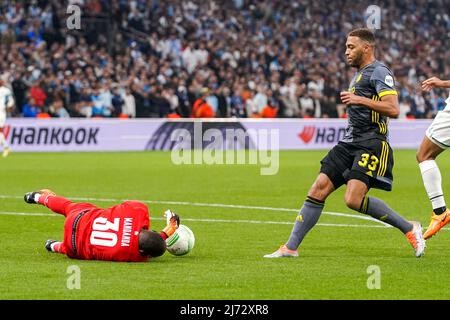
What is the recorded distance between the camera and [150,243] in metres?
9.11

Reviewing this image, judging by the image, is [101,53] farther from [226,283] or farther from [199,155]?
[226,283]

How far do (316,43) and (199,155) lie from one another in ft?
42.3

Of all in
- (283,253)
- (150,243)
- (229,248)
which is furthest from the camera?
(229,248)

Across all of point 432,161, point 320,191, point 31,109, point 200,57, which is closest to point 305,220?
point 320,191

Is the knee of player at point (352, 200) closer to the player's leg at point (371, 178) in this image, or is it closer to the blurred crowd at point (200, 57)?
the player's leg at point (371, 178)

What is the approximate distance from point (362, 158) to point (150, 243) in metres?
2.14

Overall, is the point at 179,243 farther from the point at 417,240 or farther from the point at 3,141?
the point at 3,141

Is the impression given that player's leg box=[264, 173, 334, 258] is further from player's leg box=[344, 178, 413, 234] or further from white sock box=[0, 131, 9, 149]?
white sock box=[0, 131, 9, 149]

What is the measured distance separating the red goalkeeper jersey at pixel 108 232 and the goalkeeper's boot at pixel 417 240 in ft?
8.36

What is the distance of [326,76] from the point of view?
128 feet

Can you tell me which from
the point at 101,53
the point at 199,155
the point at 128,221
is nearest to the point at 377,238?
the point at 128,221

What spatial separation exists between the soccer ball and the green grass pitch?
94 millimetres

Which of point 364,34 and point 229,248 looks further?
point 229,248

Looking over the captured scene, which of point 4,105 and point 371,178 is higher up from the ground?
point 371,178
